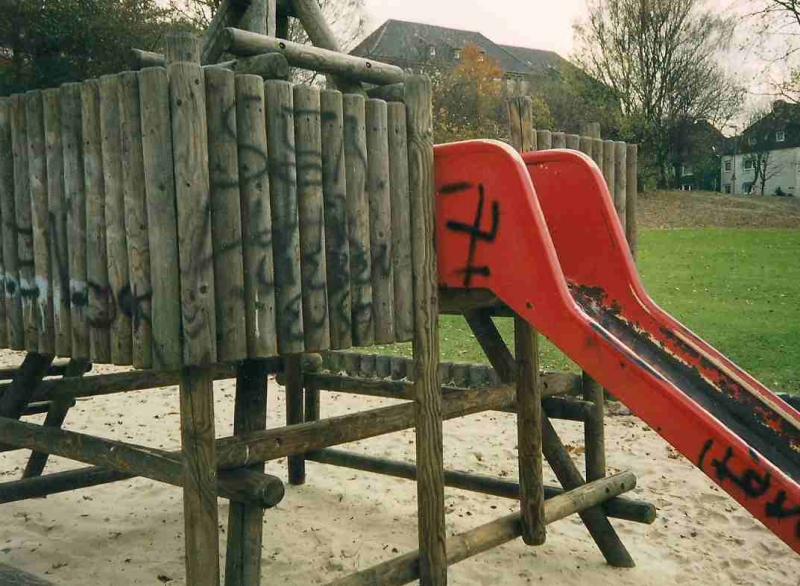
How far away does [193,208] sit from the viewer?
3031 millimetres

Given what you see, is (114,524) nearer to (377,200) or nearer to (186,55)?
(377,200)

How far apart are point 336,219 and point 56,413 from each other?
3.28 m

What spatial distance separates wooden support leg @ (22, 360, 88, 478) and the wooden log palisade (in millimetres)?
1425

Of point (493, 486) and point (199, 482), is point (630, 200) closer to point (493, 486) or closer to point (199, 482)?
point (493, 486)

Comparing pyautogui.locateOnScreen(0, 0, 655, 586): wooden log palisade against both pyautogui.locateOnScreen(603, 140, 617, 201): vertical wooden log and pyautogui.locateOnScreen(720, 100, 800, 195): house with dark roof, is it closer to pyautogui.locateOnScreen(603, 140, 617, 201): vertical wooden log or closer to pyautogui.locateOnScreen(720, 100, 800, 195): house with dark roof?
pyautogui.locateOnScreen(603, 140, 617, 201): vertical wooden log

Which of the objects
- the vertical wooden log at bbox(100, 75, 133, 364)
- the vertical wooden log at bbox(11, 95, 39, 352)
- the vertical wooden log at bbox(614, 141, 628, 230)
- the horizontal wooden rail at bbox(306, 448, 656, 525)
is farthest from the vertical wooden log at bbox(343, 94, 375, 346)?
the vertical wooden log at bbox(614, 141, 628, 230)

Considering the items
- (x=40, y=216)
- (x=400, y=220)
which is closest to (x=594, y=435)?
(x=400, y=220)

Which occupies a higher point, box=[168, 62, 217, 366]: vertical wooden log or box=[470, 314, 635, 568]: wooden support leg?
box=[168, 62, 217, 366]: vertical wooden log

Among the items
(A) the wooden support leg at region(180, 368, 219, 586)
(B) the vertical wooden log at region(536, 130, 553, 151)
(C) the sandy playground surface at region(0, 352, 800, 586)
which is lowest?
(C) the sandy playground surface at region(0, 352, 800, 586)

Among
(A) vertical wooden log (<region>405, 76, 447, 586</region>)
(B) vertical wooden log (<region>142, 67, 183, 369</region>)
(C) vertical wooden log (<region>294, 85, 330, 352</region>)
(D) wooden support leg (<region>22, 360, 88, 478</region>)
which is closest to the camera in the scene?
(B) vertical wooden log (<region>142, 67, 183, 369</region>)

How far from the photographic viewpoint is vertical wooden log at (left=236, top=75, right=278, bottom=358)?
3.19 metres

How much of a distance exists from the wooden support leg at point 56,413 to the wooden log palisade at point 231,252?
56.1 inches

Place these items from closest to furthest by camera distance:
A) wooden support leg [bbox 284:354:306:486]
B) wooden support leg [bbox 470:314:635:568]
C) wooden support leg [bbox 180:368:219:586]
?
wooden support leg [bbox 180:368:219:586] → wooden support leg [bbox 470:314:635:568] → wooden support leg [bbox 284:354:306:486]

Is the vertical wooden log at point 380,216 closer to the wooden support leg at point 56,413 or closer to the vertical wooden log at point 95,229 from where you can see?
the vertical wooden log at point 95,229
